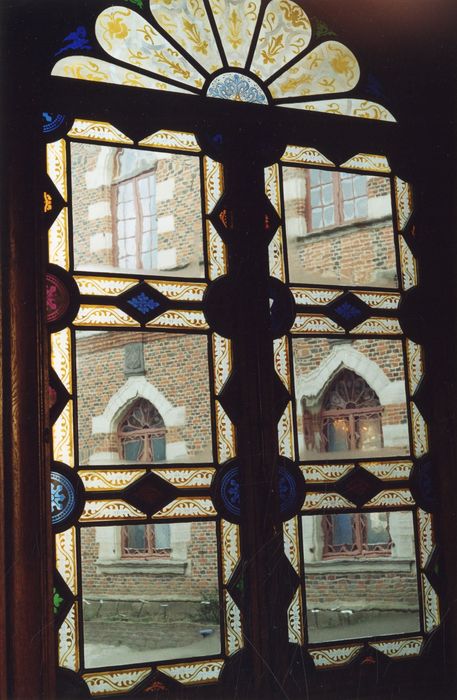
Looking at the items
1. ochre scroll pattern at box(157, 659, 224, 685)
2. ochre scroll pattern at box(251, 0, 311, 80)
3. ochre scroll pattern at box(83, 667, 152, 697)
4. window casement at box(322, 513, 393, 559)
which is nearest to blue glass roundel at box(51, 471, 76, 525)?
ochre scroll pattern at box(83, 667, 152, 697)

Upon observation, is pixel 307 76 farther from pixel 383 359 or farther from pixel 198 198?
pixel 383 359

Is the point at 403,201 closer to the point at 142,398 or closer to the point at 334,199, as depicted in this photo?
the point at 334,199

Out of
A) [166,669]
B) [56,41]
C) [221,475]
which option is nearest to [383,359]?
[221,475]

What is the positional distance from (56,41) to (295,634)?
2777mm

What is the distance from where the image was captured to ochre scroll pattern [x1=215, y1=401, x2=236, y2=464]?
15.3 feet

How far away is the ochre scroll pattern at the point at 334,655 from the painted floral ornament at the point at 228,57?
252cm

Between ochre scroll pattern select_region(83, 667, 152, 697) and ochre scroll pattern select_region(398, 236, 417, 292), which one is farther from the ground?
ochre scroll pattern select_region(398, 236, 417, 292)

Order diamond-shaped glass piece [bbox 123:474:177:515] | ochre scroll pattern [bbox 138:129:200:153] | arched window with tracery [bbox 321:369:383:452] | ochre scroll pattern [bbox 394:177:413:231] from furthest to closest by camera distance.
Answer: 1. ochre scroll pattern [bbox 394:177:413:231]
2. arched window with tracery [bbox 321:369:383:452]
3. ochre scroll pattern [bbox 138:129:200:153]
4. diamond-shaped glass piece [bbox 123:474:177:515]

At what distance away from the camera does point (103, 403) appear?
4.44 m

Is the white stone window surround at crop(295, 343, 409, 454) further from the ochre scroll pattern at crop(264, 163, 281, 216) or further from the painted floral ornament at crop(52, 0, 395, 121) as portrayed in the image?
the painted floral ornament at crop(52, 0, 395, 121)

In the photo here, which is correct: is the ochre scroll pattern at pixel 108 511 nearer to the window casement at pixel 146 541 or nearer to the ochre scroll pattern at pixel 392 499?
the window casement at pixel 146 541

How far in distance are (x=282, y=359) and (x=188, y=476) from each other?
70cm

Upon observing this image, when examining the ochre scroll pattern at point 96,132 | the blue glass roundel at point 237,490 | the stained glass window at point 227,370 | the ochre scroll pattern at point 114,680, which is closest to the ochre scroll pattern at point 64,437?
the stained glass window at point 227,370

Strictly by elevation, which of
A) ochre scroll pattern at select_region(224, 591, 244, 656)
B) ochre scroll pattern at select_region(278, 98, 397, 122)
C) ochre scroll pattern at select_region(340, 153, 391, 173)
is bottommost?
ochre scroll pattern at select_region(224, 591, 244, 656)
